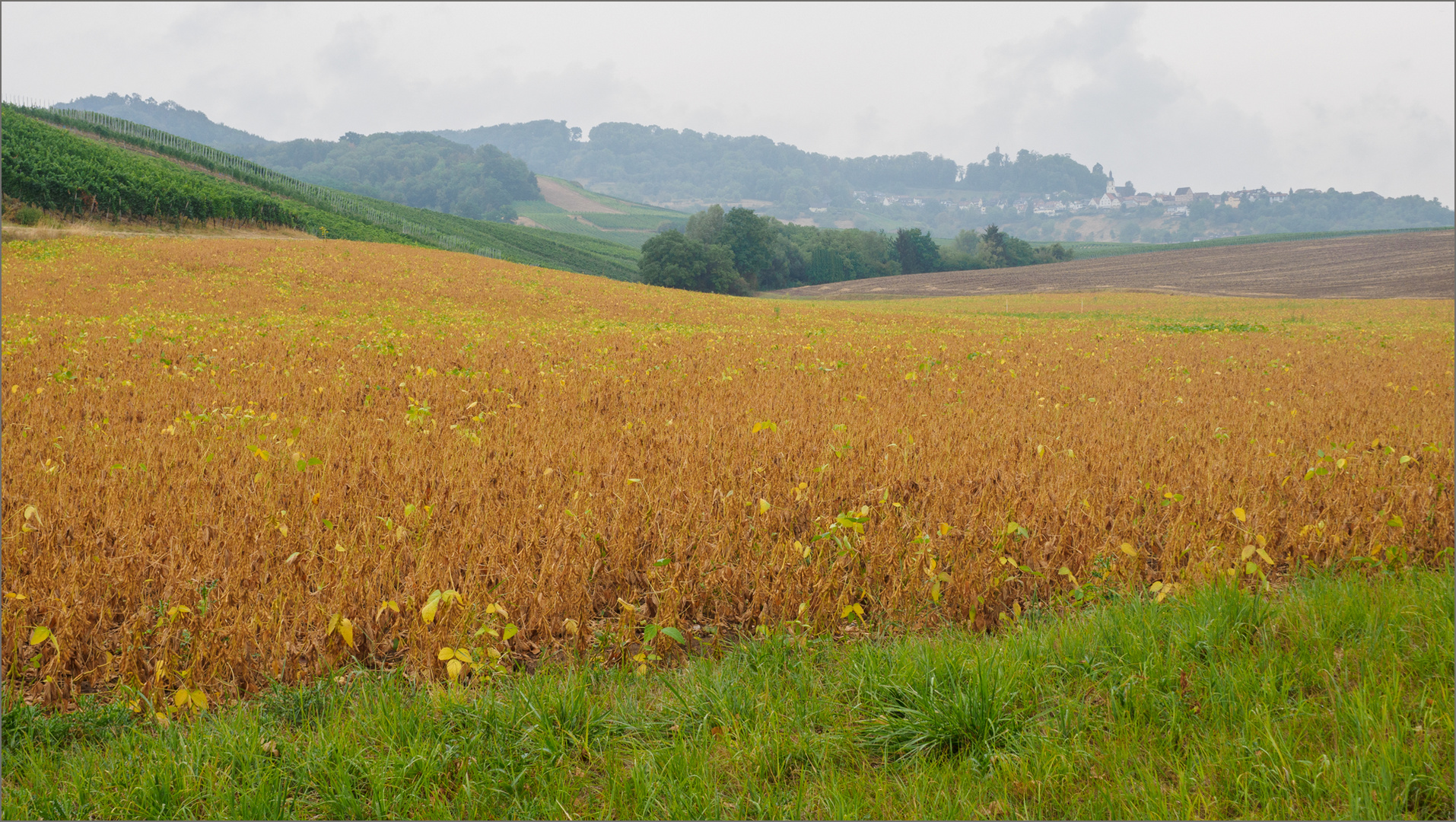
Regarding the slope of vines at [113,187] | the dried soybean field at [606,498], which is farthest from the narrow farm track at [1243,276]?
the dried soybean field at [606,498]

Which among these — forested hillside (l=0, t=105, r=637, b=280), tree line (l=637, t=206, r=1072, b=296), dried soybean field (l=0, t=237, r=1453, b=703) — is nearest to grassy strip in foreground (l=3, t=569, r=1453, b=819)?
dried soybean field (l=0, t=237, r=1453, b=703)

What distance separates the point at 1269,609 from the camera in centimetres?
377

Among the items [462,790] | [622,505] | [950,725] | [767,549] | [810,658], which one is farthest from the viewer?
[622,505]

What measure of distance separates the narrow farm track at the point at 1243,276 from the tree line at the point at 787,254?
708 cm

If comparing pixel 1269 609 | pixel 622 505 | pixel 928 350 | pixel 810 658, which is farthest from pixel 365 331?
pixel 1269 609

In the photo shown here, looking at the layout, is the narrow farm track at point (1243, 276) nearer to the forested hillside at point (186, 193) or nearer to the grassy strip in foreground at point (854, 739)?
the forested hillside at point (186, 193)

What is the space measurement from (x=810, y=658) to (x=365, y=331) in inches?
654

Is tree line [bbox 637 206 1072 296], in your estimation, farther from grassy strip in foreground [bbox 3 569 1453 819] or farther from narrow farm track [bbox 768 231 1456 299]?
grassy strip in foreground [bbox 3 569 1453 819]

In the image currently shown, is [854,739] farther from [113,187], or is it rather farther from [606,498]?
[113,187]

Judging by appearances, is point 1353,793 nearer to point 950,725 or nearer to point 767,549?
point 950,725

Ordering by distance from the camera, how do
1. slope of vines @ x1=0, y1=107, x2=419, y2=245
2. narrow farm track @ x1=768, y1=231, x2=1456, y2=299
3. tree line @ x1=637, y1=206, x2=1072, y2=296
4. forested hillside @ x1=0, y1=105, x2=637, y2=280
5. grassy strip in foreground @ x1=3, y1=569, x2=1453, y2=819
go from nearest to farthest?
1. grassy strip in foreground @ x1=3, y1=569, x2=1453, y2=819
2. slope of vines @ x1=0, y1=107, x2=419, y2=245
3. forested hillside @ x1=0, y1=105, x2=637, y2=280
4. narrow farm track @ x1=768, y1=231, x2=1456, y2=299
5. tree line @ x1=637, y1=206, x2=1072, y2=296

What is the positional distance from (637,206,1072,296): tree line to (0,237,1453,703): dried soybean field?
207ft

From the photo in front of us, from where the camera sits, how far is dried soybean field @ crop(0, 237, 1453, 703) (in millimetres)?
3814

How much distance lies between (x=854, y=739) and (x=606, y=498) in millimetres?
3135
